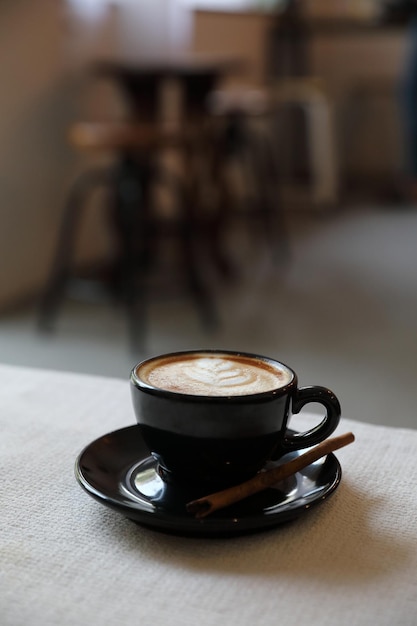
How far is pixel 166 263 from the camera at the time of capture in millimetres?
3273

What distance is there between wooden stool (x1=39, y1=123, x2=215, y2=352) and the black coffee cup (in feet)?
5.63

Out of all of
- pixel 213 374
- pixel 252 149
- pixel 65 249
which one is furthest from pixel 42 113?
pixel 213 374

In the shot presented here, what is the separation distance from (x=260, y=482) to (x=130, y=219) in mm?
1849

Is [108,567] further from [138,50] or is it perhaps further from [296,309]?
[138,50]

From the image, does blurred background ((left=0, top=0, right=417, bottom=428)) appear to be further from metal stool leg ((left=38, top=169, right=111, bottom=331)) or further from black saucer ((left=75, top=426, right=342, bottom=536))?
black saucer ((left=75, top=426, right=342, bottom=536))

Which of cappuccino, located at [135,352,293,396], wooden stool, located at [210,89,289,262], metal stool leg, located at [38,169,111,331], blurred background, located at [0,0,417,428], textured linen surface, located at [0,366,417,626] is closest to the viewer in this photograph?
textured linen surface, located at [0,366,417,626]

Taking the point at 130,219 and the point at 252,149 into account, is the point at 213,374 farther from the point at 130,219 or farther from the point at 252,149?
the point at 252,149

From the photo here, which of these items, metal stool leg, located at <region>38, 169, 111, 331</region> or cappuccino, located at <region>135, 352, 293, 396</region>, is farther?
metal stool leg, located at <region>38, 169, 111, 331</region>

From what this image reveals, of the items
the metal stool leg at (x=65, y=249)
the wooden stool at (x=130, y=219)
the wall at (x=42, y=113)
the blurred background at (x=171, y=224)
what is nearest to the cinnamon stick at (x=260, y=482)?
the blurred background at (x=171, y=224)

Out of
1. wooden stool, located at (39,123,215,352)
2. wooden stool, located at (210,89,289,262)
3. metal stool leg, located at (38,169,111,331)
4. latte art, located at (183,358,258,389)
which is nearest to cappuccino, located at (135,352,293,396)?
latte art, located at (183,358,258,389)

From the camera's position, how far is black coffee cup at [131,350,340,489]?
1.64ft

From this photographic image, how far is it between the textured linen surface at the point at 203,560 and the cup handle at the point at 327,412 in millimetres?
41

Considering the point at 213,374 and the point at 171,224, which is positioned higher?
the point at 213,374

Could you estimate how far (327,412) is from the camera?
21.1 inches
